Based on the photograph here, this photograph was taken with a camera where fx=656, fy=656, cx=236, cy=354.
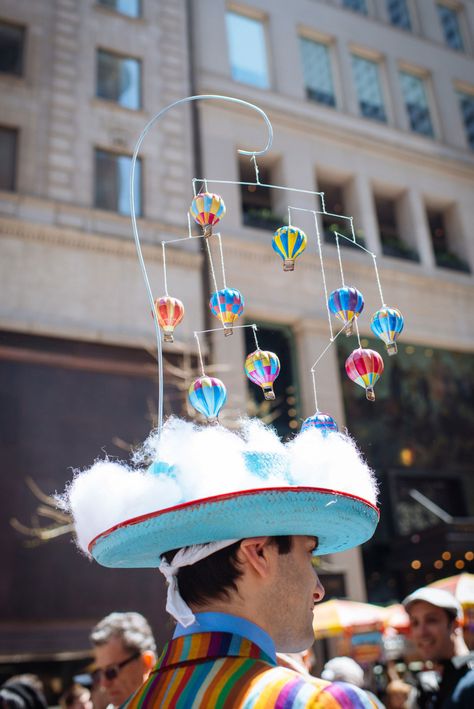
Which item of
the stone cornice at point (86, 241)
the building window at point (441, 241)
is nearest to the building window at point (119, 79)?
the stone cornice at point (86, 241)

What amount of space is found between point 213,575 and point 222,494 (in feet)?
1.02

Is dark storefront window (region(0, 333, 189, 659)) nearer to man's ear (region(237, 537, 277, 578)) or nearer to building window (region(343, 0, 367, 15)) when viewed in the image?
man's ear (region(237, 537, 277, 578))

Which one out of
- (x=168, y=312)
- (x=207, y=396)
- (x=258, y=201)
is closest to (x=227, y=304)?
(x=168, y=312)

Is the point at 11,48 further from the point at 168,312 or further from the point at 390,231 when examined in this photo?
the point at 168,312

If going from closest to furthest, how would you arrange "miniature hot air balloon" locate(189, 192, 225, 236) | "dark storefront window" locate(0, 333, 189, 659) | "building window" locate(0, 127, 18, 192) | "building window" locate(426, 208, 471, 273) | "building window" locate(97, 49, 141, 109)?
"miniature hot air balloon" locate(189, 192, 225, 236) → "dark storefront window" locate(0, 333, 189, 659) → "building window" locate(0, 127, 18, 192) → "building window" locate(97, 49, 141, 109) → "building window" locate(426, 208, 471, 273)

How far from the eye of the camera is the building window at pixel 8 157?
14.0 m

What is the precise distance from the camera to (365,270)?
16859 mm

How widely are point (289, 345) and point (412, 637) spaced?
11820 millimetres

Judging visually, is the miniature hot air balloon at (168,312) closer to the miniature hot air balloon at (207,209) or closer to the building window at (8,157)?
the miniature hot air balloon at (207,209)

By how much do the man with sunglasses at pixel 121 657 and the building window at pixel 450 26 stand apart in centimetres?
2376

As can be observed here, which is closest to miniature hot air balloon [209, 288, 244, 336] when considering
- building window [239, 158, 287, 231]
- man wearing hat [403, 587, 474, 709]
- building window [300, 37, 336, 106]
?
man wearing hat [403, 587, 474, 709]

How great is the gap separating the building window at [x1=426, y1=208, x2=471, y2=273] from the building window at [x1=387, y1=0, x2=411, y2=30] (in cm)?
667

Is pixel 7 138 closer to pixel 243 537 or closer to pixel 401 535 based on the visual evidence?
pixel 401 535

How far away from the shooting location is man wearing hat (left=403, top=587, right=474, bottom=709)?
4035 mm
